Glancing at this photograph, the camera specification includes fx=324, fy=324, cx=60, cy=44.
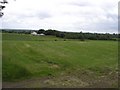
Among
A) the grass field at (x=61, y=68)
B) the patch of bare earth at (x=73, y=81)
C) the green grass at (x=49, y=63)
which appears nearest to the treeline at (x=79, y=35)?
the green grass at (x=49, y=63)

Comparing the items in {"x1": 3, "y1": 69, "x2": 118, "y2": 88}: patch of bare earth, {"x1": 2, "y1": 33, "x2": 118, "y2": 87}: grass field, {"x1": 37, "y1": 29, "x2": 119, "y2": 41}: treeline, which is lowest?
{"x1": 3, "y1": 69, "x2": 118, "y2": 88}: patch of bare earth

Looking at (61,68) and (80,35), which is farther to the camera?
(80,35)

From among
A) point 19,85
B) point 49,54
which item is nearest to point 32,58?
point 49,54

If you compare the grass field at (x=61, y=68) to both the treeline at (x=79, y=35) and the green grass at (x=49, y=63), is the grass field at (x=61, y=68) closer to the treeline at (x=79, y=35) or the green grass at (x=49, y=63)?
the green grass at (x=49, y=63)

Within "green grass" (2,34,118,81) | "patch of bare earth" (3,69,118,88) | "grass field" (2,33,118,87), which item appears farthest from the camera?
"green grass" (2,34,118,81)

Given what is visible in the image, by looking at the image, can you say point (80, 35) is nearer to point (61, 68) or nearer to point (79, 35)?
point (79, 35)

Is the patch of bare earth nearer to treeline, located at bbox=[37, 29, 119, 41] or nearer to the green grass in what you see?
the green grass

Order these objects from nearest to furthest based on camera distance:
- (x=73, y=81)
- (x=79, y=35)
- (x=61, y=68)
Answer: (x=73, y=81)
(x=61, y=68)
(x=79, y=35)

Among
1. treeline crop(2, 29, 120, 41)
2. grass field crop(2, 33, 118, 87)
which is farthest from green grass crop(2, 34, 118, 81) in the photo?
treeline crop(2, 29, 120, 41)

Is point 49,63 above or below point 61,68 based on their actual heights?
above

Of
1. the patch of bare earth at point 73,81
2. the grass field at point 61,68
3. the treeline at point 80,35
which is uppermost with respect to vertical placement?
the treeline at point 80,35

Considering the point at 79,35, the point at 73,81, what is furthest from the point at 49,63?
the point at 79,35

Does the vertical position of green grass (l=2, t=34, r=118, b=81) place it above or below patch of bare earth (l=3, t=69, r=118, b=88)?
above

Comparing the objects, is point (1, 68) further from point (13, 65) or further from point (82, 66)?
point (82, 66)
